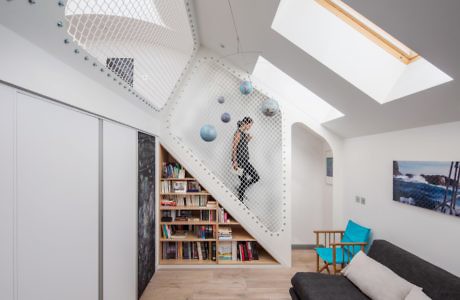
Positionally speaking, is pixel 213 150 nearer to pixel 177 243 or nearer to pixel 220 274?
pixel 177 243

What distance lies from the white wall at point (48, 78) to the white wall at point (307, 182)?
352 cm

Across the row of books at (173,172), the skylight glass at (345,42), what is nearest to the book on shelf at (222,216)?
the row of books at (173,172)

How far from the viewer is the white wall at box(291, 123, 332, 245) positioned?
4.70 metres

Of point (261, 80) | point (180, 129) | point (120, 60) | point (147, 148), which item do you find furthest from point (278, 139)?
point (120, 60)

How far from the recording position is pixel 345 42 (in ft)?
8.31

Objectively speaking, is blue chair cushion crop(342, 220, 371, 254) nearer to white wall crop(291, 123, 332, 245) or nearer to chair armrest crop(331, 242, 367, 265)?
chair armrest crop(331, 242, 367, 265)

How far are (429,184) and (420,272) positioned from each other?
33.1 inches

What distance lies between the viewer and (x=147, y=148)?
3.23 m

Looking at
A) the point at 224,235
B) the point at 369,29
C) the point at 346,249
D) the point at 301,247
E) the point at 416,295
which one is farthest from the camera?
the point at 301,247

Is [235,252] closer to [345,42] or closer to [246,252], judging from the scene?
[246,252]

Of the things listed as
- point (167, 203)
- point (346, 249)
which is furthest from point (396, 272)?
point (167, 203)

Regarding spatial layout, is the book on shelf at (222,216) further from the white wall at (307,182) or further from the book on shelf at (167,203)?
the white wall at (307,182)

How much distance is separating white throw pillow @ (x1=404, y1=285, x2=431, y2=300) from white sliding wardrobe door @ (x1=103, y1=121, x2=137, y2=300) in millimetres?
2544

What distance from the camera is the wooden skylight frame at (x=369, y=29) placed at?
231 cm
